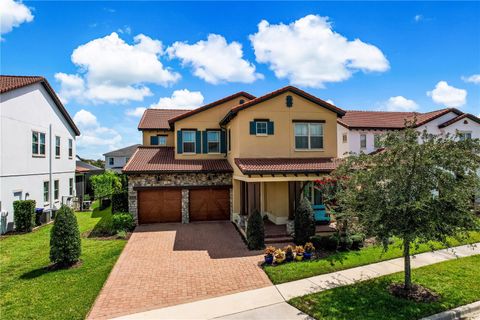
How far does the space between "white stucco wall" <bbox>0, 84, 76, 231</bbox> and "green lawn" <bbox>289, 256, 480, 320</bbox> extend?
696 inches

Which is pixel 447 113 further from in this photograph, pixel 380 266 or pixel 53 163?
pixel 53 163

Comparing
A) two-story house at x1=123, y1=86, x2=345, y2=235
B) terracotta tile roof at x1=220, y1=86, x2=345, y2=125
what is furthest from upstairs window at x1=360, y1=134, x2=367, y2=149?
terracotta tile roof at x1=220, y1=86, x2=345, y2=125

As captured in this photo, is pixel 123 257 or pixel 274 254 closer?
pixel 274 254

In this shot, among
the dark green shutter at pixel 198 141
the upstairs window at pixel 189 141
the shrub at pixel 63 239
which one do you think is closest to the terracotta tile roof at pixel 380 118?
the dark green shutter at pixel 198 141

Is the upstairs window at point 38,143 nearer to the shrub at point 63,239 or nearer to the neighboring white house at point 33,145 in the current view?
the neighboring white house at point 33,145

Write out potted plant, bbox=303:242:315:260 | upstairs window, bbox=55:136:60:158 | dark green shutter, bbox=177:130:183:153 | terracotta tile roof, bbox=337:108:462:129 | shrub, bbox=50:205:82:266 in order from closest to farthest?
shrub, bbox=50:205:82:266
potted plant, bbox=303:242:315:260
dark green shutter, bbox=177:130:183:153
upstairs window, bbox=55:136:60:158
terracotta tile roof, bbox=337:108:462:129

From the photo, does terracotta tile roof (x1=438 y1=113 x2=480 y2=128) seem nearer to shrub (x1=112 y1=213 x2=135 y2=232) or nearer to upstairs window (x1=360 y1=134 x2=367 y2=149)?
upstairs window (x1=360 y1=134 x2=367 y2=149)

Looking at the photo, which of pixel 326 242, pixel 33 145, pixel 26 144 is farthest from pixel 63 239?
pixel 33 145

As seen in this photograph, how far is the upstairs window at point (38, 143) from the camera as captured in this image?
19469mm

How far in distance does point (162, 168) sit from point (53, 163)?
34.8ft

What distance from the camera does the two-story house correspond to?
15727 millimetres

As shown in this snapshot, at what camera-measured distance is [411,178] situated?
26.1 ft

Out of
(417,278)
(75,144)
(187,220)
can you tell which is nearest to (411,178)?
(417,278)

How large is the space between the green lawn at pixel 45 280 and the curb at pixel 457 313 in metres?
9.38
